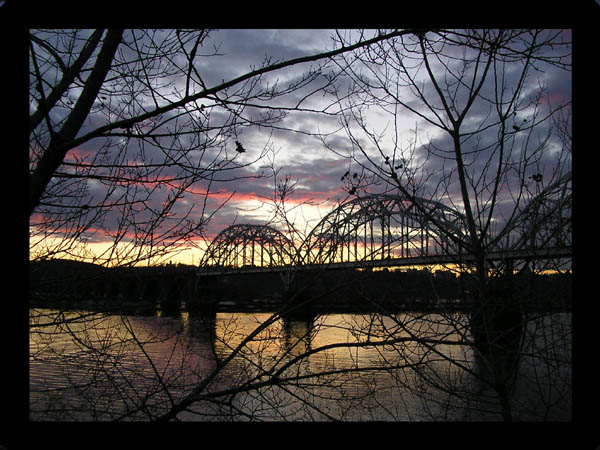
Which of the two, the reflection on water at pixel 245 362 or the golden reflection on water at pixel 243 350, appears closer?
the reflection on water at pixel 245 362

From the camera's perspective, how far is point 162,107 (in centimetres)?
318

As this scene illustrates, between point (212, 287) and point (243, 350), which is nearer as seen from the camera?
point (212, 287)

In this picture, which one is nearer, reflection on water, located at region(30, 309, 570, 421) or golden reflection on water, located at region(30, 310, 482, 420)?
reflection on water, located at region(30, 309, 570, 421)

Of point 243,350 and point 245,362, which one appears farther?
point 243,350

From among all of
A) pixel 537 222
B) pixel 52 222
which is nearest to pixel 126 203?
pixel 52 222

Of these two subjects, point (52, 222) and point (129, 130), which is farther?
point (52, 222)
